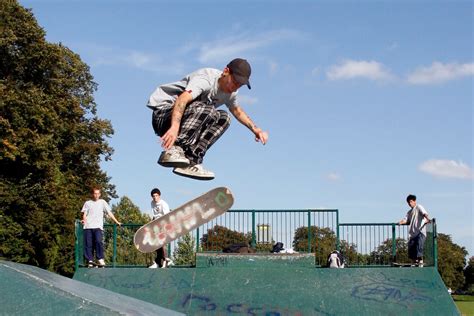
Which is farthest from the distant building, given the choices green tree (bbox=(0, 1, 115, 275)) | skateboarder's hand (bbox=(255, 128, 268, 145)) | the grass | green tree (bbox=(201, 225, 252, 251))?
the grass

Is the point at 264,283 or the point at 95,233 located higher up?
the point at 95,233

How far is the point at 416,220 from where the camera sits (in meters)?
15.6

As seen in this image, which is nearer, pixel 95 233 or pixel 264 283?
pixel 264 283

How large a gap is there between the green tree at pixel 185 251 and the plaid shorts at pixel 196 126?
11.7 metres

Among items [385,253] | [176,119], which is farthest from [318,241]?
[176,119]

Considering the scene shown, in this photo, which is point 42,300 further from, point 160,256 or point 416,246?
point 416,246

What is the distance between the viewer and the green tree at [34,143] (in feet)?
101

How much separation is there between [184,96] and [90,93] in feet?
116

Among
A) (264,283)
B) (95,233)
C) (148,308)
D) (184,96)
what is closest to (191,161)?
(184,96)

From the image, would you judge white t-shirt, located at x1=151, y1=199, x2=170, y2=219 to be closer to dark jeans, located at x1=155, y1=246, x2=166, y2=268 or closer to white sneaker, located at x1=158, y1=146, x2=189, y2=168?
dark jeans, located at x1=155, y1=246, x2=166, y2=268

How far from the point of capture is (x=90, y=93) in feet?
133

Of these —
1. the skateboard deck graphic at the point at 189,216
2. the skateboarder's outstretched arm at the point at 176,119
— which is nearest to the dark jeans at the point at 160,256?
the skateboard deck graphic at the point at 189,216

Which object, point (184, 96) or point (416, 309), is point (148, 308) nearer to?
point (184, 96)

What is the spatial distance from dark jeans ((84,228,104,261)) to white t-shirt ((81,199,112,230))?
0.39 ft
